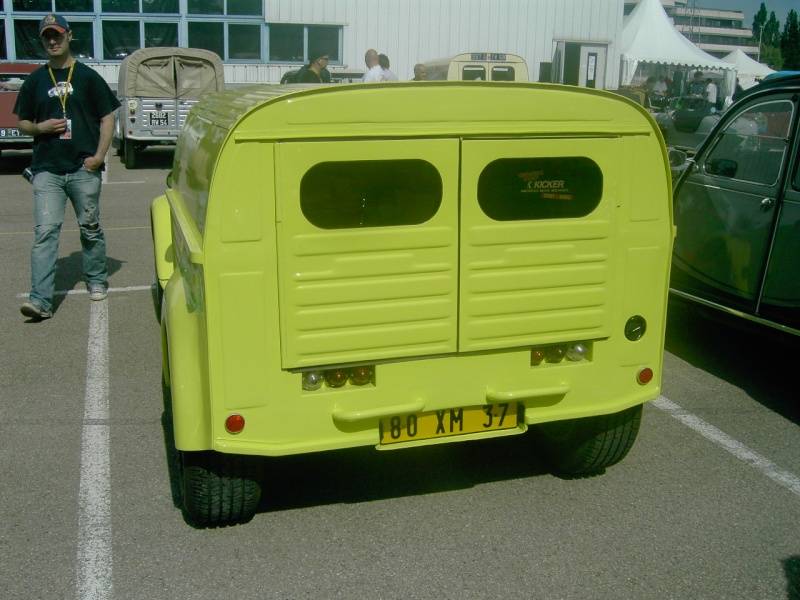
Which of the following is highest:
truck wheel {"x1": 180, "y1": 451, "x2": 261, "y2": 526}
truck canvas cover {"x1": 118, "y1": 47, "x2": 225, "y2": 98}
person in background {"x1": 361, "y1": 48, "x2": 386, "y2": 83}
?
person in background {"x1": 361, "y1": 48, "x2": 386, "y2": 83}

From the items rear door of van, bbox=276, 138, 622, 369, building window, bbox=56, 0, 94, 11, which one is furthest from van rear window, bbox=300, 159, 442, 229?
building window, bbox=56, 0, 94, 11

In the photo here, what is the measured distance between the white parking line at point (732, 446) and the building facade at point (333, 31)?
74.7 ft

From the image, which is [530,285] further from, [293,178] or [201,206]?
[201,206]

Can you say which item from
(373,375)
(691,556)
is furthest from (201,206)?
(691,556)

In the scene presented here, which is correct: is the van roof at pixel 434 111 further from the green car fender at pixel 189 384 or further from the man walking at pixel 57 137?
the man walking at pixel 57 137

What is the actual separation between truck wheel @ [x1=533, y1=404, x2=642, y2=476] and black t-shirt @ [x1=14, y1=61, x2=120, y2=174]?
4.39m

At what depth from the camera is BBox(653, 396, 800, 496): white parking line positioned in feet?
14.3

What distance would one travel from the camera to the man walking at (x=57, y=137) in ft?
22.0

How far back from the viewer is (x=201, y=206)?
3.60m

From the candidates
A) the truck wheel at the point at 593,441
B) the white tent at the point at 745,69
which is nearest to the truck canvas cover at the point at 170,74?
the truck wheel at the point at 593,441

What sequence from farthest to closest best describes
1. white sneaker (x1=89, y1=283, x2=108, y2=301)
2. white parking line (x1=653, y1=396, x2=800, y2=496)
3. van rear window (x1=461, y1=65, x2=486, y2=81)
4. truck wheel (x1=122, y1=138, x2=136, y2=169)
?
van rear window (x1=461, y1=65, x2=486, y2=81)
truck wheel (x1=122, y1=138, x2=136, y2=169)
white sneaker (x1=89, y1=283, x2=108, y2=301)
white parking line (x1=653, y1=396, x2=800, y2=496)

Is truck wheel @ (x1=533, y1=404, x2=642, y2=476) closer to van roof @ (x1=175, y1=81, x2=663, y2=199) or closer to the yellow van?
van roof @ (x1=175, y1=81, x2=663, y2=199)

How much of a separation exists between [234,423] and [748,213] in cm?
372

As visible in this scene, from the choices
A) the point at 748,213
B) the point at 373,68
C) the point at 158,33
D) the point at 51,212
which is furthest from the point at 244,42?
the point at 748,213
